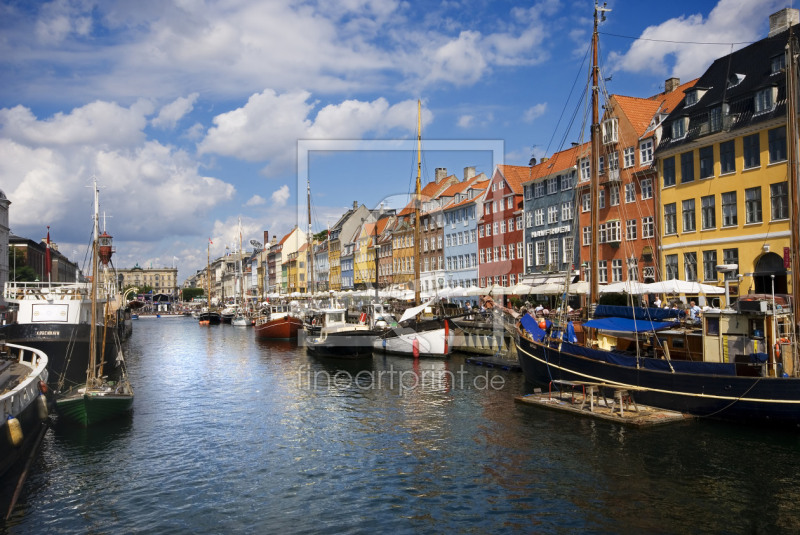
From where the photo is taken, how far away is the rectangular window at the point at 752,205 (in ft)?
132

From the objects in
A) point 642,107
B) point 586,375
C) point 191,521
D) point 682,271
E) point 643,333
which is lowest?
point 191,521

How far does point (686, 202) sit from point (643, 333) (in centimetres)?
2156

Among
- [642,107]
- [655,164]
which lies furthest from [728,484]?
[642,107]

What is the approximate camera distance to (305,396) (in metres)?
32.9

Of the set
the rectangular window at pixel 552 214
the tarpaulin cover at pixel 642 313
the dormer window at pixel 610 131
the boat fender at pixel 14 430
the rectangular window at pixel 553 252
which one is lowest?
the boat fender at pixel 14 430

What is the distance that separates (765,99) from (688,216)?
949cm

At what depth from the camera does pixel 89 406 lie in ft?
79.5

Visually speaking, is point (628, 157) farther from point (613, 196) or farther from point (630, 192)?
point (613, 196)

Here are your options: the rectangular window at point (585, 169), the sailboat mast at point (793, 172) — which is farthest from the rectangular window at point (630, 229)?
the sailboat mast at point (793, 172)

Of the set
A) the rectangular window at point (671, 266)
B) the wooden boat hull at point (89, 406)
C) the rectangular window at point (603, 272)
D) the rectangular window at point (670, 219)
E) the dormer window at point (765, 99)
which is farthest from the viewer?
the rectangular window at point (603, 272)

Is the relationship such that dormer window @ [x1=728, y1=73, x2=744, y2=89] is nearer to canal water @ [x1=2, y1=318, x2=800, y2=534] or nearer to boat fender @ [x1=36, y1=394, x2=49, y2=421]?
canal water @ [x1=2, y1=318, x2=800, y2=534]

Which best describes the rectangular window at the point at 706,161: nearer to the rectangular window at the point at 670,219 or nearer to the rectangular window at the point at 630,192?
the rectangular window at the point at 670,219

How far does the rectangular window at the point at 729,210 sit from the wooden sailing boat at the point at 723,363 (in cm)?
1759

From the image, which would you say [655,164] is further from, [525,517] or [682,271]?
[525,517]
